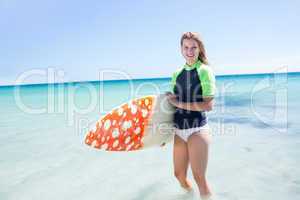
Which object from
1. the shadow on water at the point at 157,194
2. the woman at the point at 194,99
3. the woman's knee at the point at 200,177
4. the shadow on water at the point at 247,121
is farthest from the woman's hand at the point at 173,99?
the shadow on water at the point at 247,121

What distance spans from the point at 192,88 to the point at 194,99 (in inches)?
3.2

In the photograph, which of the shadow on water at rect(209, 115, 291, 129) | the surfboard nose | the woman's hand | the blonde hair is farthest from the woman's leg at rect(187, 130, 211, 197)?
the shadow on water at rect(209, 115, 291, 129)

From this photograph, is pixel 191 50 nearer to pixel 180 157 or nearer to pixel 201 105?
pixel 201 105

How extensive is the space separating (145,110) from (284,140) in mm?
3290

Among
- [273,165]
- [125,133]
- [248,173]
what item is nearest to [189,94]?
[125,133]

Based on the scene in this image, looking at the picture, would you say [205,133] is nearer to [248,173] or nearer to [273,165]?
[248,173]

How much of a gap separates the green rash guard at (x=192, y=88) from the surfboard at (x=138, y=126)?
0.14 meters

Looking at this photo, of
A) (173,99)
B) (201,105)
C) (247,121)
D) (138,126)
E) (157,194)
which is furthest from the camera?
(247,121)

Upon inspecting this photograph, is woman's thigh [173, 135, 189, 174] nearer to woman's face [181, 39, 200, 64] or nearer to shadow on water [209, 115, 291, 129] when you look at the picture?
woman's face [181, 39, 200, 64]

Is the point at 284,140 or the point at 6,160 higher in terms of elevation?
the point at 284,140

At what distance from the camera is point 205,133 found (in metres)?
2.04

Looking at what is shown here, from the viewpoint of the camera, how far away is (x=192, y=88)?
1.95 metres

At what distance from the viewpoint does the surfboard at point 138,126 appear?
222cm

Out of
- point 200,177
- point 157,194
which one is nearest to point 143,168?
point 157,194
